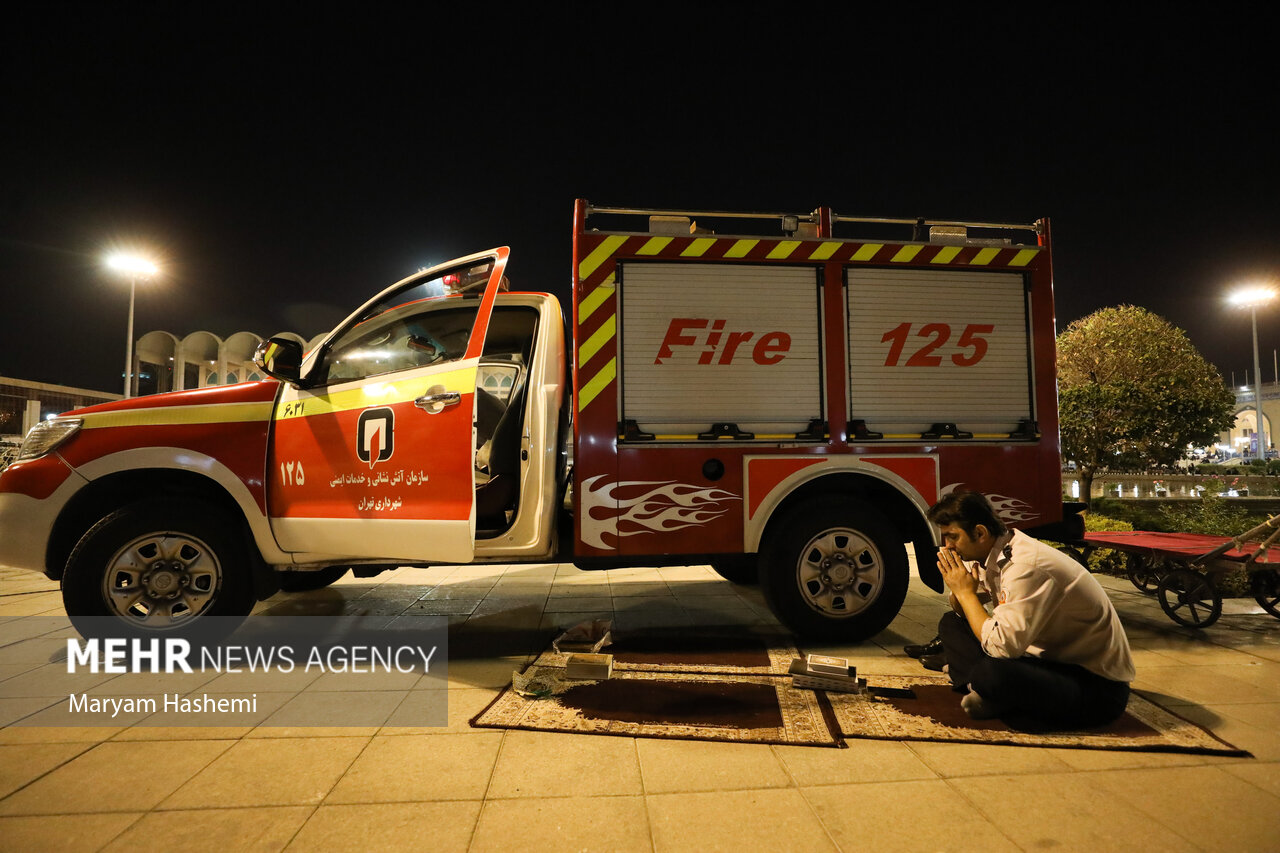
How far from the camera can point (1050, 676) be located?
2469mm

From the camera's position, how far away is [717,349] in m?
3.74

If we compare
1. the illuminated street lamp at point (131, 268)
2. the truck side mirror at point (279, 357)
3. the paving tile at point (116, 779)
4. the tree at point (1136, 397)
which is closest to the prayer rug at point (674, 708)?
the paving tile at point (116, 779)

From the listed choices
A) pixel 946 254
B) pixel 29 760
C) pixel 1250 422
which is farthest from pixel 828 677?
pixel 1250 422

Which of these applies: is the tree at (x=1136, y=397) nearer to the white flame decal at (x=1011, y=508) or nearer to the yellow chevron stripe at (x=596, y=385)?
the white flame decal at (x=1011, y=508)

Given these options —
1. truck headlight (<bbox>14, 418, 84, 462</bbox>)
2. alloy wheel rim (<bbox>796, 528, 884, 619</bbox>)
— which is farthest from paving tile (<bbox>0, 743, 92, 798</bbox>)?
alloy wheel rim (<bbox>796, 528, 884, 619</bbox>)

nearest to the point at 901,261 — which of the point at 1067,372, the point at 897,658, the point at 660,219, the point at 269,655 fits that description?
the point at 660,219

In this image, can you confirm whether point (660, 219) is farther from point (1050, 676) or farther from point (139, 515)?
point (139, 515)

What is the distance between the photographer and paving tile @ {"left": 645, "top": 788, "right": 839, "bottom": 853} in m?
1.84

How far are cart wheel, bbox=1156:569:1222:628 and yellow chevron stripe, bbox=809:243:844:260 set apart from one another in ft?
10.4

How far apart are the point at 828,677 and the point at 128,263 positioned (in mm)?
18310

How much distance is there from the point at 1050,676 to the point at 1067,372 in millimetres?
11431

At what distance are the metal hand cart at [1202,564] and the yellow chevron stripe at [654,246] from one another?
338 cm

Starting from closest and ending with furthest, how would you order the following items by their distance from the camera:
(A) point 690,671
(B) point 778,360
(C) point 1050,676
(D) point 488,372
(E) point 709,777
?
(E) point 709,777, (C) point 1050,676, (A) point 690,671, (B) point 778,360, (D) point 488,372

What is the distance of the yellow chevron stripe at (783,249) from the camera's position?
381 centimetres
